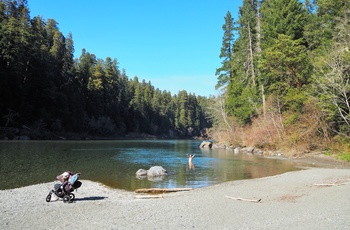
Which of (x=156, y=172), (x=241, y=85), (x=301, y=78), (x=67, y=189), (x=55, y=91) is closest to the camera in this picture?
(x=67, y=189)

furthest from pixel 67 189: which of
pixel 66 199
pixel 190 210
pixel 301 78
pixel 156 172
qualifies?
pixel 301 78

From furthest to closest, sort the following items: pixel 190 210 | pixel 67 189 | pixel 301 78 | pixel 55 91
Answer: pixel 55 91, pixel 301 78, pixel 67 189, pixel 190 210

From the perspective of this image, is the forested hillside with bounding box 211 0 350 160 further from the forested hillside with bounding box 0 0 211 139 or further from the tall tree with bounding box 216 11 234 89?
the forested hillside with bounding box 0 0 211 139

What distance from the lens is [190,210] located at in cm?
930

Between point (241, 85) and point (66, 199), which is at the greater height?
point (241, 85)

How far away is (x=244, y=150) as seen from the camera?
41125 millimetres

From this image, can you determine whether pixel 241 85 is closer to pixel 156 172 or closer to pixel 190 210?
pixel 156 172

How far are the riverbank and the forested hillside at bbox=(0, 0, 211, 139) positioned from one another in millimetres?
48762

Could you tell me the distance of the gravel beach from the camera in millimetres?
7582

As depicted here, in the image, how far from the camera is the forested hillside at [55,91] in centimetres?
5716

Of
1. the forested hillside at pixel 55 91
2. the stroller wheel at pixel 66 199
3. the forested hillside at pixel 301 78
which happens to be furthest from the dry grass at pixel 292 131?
the forested hillside at pixel 55 91

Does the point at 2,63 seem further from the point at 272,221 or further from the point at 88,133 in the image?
the point at 272,221

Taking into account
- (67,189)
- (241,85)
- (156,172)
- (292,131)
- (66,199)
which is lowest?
(66,199)

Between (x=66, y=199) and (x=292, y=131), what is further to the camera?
(x=292, y=131)
